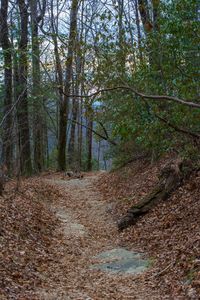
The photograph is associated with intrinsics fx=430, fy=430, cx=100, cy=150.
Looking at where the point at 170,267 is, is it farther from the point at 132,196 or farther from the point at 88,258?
the point at 132,196

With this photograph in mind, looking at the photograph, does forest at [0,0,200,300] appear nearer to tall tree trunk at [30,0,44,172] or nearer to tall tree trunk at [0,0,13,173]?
tall tree trunk at [0,0,13,173]

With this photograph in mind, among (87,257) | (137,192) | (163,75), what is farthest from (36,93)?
(87,257)

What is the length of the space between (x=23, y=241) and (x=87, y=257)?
1.50m

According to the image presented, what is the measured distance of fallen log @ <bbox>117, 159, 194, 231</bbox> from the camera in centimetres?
1180

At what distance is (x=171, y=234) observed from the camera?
9664mm

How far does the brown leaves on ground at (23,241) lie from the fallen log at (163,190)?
6.91 ft

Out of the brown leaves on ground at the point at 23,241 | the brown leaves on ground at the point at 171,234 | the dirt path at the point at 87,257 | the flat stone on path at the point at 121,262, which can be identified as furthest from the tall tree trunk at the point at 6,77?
the flat stone on path at the point at 121,262

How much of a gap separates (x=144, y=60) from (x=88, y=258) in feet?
16.2

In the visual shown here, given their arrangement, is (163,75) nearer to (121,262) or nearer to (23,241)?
(121,262)

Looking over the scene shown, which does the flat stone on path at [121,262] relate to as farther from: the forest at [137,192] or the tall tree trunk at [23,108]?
the tall tree trunk at [23,108]

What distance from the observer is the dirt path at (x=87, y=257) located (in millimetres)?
7270

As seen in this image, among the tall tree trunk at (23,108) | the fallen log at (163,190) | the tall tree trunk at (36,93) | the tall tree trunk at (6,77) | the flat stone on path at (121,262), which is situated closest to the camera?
the flat stone on path at (121,262)

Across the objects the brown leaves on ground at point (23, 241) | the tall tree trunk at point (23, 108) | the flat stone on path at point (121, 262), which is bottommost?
the flat stone on path at point (121, 262)

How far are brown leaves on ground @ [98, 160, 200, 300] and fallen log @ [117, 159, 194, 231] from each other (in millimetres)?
222
